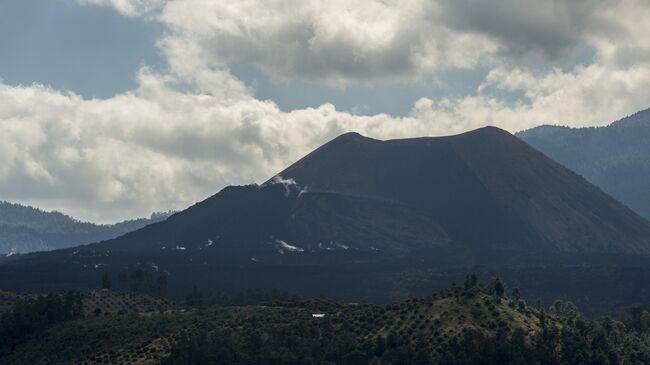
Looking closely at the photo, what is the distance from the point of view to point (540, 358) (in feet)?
652

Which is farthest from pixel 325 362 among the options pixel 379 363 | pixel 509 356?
pixel 509 356

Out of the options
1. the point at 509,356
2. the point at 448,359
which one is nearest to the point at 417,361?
the point at 448,359

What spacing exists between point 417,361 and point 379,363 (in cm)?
771

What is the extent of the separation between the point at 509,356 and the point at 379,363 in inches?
1038

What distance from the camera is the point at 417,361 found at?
198m

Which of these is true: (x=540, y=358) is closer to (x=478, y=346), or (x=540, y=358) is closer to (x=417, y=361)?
(x=478, y=346)

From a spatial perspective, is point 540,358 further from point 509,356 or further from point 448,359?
point 448,359

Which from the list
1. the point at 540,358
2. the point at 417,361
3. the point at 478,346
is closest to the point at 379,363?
the point at 417,361

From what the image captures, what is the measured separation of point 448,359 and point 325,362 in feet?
81.7

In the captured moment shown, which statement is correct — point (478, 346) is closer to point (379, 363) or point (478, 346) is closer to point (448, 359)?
point (448, 359)

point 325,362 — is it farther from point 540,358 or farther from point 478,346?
point 540,358

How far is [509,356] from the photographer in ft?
650

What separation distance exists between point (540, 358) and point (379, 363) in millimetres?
32807

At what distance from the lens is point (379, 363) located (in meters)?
198
